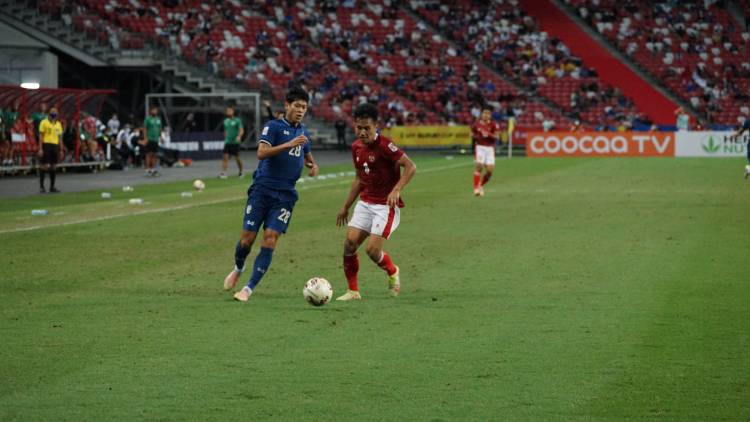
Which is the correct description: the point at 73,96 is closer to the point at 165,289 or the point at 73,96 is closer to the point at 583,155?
the point at 583,155

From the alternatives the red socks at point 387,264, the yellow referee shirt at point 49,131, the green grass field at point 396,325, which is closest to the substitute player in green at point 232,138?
the yellow referee shirt at point 49,131

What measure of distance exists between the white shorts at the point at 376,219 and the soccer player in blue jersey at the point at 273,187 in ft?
2.45

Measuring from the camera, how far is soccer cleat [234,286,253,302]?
38.9 feet

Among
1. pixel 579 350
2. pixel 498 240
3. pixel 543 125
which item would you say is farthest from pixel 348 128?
pixel 579 350

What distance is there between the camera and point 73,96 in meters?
39.6

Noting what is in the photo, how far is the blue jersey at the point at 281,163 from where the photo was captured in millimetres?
12164

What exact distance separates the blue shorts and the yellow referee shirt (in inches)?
698

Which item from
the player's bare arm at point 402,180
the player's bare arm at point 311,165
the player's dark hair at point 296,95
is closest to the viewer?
the player's bare arm at point 402,180

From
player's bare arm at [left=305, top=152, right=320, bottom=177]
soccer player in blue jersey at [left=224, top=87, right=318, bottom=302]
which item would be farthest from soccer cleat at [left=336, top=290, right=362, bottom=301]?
player's bare arm at [left=305, top=152, right=320, bottom=177]

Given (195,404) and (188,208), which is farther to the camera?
(188,208)

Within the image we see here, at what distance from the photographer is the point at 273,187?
12344mm

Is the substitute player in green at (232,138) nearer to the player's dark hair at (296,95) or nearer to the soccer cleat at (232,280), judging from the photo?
the soccer cleat at (232,280)

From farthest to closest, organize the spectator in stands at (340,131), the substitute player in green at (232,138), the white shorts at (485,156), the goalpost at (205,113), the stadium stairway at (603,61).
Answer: the stadium stairway at (603,61) < the spectator in stands at (340,131) < the goalpost at (205,113) < the substitute player in green at (232,138) < the white shorts at (485,156)

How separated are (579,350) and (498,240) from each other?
347 inches
